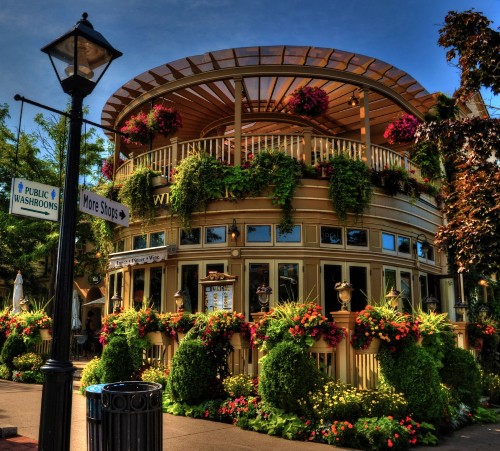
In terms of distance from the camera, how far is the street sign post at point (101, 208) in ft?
18.3

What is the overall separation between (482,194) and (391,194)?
4.30 m

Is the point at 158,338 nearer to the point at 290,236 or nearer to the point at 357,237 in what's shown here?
→ the point at 290,236

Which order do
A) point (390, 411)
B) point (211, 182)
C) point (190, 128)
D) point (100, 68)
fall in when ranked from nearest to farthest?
point (100, 68), point (390, 411), point (211, 182), point (190, 128)

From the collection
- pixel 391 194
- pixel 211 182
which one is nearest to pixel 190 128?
pixel 211 182

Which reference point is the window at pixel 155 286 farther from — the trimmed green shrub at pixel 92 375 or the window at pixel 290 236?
the window at pixel 290 236

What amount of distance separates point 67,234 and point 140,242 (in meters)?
10.3

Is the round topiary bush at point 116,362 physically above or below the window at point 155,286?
below

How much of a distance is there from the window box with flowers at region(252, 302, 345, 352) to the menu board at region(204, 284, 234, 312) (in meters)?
3.04

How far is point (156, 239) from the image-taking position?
47.7 ft

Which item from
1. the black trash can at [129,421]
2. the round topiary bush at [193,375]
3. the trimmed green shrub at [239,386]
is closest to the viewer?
the black trash can at [129,421]

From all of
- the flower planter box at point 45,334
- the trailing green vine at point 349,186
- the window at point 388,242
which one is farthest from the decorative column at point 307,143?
the flower planter box at point 45,334

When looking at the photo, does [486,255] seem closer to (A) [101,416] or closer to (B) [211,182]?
(B) [211,182]

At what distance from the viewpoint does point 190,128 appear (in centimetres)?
1958

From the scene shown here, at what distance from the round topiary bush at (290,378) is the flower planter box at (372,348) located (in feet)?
2.64
